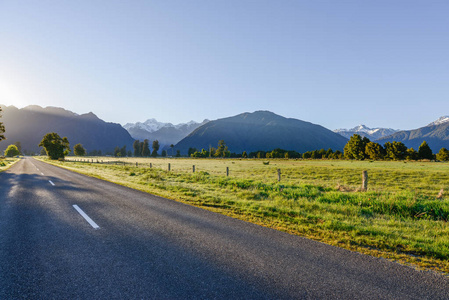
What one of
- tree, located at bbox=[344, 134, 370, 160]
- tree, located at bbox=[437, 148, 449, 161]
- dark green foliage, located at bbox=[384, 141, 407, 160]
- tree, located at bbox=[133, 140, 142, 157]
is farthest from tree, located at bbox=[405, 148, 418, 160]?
tree, located at bbox=[133, 140, 142, 157]

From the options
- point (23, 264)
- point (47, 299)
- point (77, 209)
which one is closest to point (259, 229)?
point (47, 299)

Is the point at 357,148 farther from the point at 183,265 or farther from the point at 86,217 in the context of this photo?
the point at 183,265

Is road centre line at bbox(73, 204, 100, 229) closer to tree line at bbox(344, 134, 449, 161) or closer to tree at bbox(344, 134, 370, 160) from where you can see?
tree line at bbox(344, 134, 449, 161)

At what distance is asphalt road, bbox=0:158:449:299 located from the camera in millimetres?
3242

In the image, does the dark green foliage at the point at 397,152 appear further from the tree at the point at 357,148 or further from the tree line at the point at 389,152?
the tree at the point at 357,148

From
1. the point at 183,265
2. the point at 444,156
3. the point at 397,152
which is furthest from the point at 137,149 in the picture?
the point at 183,265

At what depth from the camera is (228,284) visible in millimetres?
3420

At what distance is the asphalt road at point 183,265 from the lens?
10.6 feet

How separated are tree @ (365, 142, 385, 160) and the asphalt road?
344 ft

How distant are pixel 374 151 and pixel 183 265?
108 m

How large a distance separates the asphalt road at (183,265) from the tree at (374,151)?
105m

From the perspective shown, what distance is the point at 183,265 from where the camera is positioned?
4.00 m

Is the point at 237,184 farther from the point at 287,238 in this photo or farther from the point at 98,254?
the point at 98,254

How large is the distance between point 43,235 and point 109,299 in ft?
12.7
